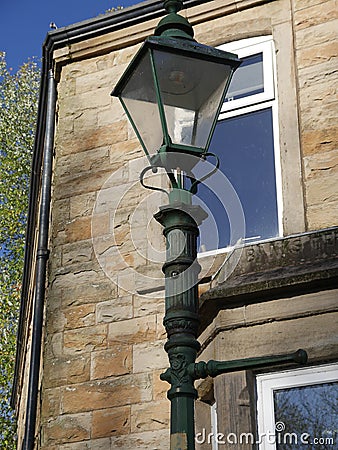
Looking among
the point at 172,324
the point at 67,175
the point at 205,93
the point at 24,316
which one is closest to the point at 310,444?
the point at 172,324

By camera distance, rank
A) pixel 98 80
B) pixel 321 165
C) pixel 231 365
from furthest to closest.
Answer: pixel 98 80 → pixel 321 165 → pixel 231 365

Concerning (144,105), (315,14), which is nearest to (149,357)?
(144,105)

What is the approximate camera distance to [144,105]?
4.03 metres

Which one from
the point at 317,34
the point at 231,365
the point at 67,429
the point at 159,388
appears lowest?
the point at 231,365

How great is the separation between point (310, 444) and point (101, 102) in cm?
388

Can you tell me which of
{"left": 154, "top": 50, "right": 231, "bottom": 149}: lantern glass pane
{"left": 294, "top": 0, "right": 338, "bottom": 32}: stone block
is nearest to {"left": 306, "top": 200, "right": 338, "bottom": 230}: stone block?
{"left": 294, "top": 0, "right": 338, "bottom": 32}: stone block

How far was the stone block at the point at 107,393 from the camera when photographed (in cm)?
636

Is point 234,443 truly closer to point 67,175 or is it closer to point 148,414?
point 148,414

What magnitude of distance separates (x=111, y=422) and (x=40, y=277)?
4.82 feet

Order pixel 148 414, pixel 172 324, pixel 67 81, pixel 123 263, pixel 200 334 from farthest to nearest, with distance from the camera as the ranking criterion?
pixel 67 81
pixel 123 263
pixel 148 414
pixel 200 334
pixel 172 324

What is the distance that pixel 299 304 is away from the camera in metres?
5.20

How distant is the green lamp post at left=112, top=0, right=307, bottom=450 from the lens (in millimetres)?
3801

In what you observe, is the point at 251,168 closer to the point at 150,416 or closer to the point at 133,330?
the point at 133,330

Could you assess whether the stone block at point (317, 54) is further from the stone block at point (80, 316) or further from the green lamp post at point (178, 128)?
the green lamp post at point (178, 128)
